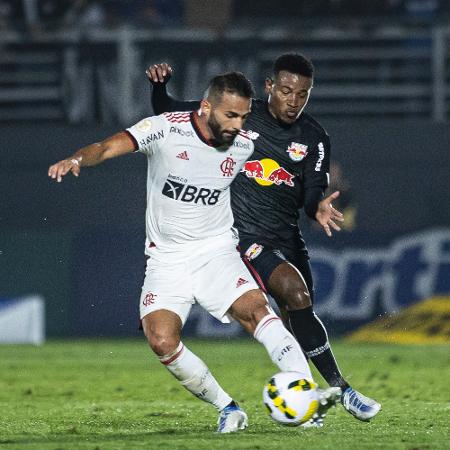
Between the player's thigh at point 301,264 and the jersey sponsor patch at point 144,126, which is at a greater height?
the jersey sponsor patch at point 144,126

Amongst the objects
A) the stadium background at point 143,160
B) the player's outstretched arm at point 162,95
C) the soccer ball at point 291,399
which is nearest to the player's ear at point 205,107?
the player's outstretched arm at point 162,95

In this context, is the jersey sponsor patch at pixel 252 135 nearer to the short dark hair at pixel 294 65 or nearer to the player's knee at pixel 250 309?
the short dark hair at pixel 294 65

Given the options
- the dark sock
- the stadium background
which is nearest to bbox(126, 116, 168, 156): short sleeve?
the dark sock

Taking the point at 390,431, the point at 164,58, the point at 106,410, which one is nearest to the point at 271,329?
the point at 390,431

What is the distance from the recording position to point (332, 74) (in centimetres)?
1684

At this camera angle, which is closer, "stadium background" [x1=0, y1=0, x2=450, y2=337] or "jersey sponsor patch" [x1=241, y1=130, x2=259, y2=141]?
"jersey sponsor patch" [x1=241, y1=130, x2=259, y2=141]

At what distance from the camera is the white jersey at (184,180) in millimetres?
7352

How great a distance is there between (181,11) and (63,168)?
10750 mm

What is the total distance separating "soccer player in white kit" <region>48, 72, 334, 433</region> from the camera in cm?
722

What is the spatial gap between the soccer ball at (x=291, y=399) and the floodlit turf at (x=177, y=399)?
12cm

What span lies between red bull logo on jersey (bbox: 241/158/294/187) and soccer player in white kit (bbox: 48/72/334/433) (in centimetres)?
75

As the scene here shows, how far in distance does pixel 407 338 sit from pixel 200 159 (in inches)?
338

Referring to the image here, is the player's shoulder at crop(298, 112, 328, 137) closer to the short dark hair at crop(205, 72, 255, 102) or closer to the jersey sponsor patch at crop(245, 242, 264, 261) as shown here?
the jersey sponsor patch at crop(245, 242, 264, 261)

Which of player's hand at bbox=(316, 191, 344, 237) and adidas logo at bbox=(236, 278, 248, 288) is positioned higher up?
player's hand at bbox=(316, 191, 344, 237)
